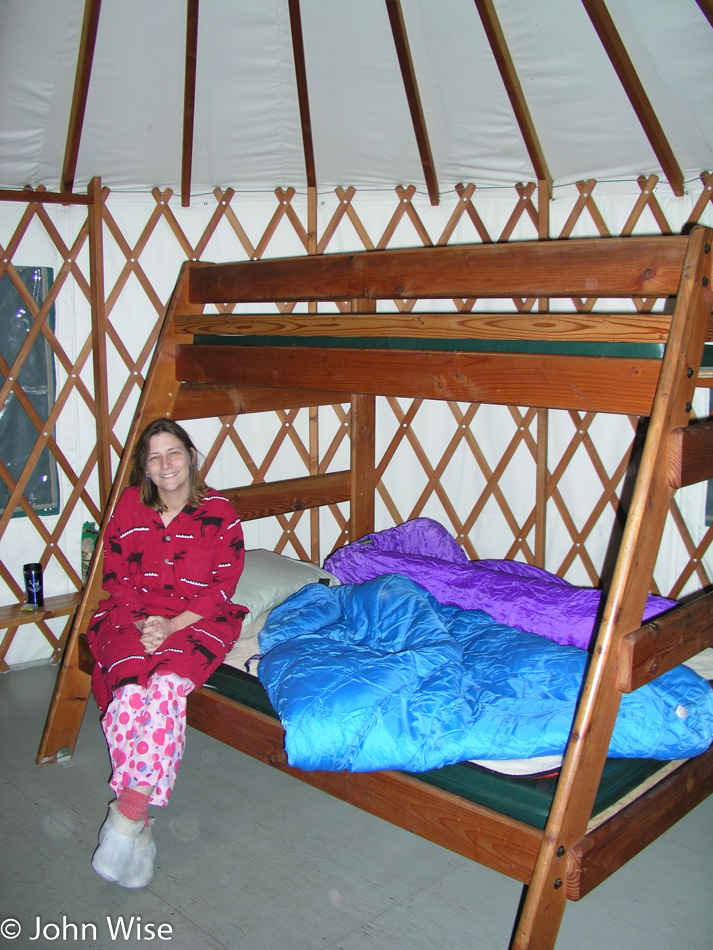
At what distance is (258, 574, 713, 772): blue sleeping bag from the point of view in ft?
5.08

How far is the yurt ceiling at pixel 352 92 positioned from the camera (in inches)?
93.4

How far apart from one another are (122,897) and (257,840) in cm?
35

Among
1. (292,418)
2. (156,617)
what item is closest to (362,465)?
(292,418)

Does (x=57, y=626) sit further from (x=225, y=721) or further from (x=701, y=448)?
(x=701, y=448)

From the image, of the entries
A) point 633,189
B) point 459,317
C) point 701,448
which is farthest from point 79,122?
point 701,448

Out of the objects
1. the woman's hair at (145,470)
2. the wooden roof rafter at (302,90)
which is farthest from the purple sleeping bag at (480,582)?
the wooden roof rafter at (302,90)

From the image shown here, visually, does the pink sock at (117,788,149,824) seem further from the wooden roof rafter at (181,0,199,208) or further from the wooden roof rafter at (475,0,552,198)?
the wooden roof rafter at (475,0,552,198)

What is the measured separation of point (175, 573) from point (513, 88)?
1.89m

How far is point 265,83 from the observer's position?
8.99ft

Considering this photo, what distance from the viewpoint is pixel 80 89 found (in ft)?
8.50

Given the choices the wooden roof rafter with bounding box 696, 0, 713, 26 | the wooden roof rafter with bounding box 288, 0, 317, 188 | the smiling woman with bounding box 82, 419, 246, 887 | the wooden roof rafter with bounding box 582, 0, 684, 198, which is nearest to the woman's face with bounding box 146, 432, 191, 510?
the smiling woman with bounding box 82, 419, 246, 887

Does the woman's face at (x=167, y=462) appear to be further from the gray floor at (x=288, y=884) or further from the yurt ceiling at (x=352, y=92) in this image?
the yurt ceiling at (x=352, y=92)

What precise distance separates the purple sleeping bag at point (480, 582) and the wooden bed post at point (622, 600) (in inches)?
25.5

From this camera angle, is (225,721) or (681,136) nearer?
(225,721)
